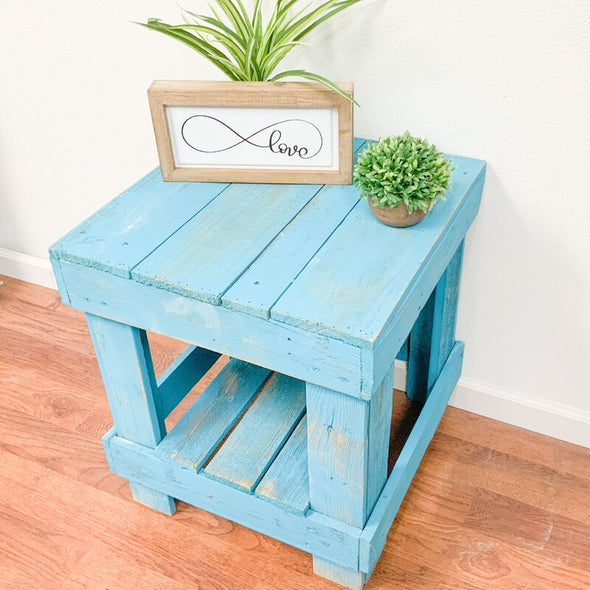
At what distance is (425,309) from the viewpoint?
5.26 feet

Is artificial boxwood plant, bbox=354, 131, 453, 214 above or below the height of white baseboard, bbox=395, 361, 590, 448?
Result: above

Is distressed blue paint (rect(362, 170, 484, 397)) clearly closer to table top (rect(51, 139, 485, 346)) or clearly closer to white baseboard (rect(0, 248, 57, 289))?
table top (rect(51, 139, 485, 346))

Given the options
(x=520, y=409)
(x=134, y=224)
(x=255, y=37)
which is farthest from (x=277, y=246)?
(x=520, y=409)

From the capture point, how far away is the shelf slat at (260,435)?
1.37m

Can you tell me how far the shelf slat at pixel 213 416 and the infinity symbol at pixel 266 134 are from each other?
1.70 feet

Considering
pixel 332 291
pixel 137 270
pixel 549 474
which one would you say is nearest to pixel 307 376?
pixel 332 291

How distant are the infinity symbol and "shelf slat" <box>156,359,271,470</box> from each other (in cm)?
52

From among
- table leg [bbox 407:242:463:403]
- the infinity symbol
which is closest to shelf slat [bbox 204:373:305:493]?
table leg [bbox 407:242:463:403]

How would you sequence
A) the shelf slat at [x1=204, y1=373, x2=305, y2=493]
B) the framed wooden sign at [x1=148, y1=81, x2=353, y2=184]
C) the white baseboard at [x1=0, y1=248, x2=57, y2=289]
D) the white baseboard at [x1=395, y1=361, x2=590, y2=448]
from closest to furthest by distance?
the framed wooden sign at [x1=148, y1=81, x2=353, y2=184] → the shelf slat at [x1=204, y1=373, x2=305, y2=493] → the white baseboard at [x1=395, y1=361, x2=590, y2=448] → the white baseboard at [x1=0, y1=248, x2=57, y2=289]

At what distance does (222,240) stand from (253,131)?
0.22m

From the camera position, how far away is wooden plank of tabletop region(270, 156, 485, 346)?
104 centimetres

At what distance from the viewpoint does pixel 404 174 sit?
1.15 m

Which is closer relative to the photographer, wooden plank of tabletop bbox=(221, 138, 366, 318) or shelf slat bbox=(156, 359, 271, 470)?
wooden plank of tabletop bbox=(221, 138, 366, 318)

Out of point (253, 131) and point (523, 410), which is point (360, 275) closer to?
point (253, 131)
